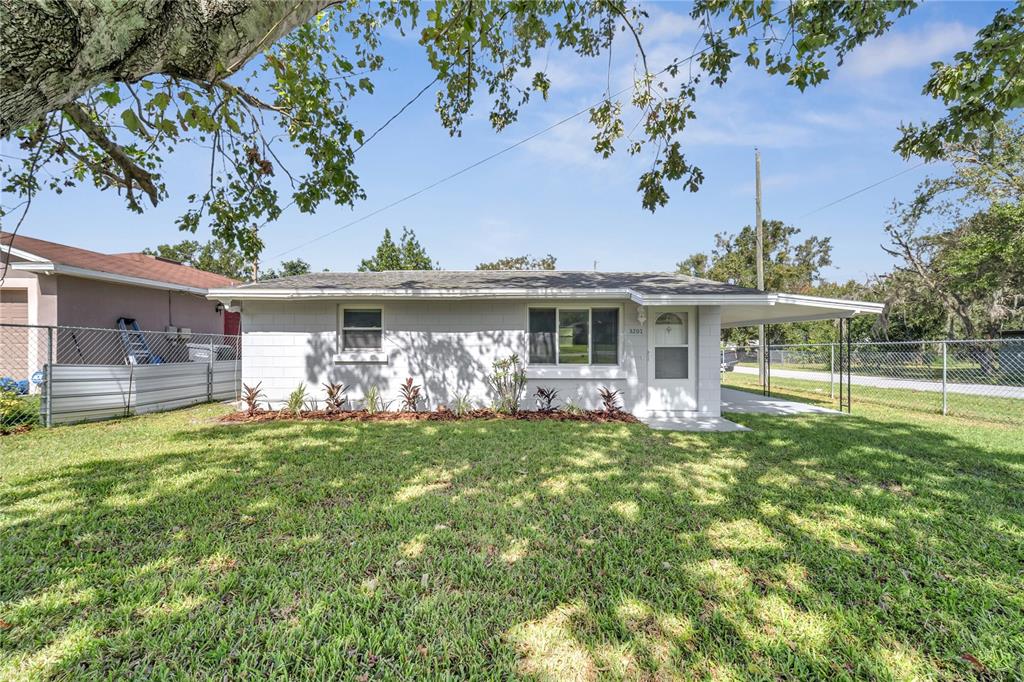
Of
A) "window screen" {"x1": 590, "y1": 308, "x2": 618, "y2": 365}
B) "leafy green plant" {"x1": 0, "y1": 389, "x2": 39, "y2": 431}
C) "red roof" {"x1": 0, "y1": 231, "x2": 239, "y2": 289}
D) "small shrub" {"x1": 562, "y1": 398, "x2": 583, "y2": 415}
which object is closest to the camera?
"leafy green plant" {"x1": 0, "y1": 389, "x2": 39, "y2": 431}

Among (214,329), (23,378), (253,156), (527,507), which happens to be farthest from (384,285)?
(214,329)

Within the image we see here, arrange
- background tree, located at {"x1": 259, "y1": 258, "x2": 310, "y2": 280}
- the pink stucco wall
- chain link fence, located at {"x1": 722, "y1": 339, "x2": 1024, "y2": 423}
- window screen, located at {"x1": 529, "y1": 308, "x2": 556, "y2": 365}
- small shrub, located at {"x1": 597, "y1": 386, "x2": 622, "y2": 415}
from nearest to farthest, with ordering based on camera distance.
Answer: small shrub, located at {"x1": 597, "y1": 386, "x2": 622, "y2": 415}
window screen, located at {"x1": 529, "y1": 308, "x2": 556, "y2": 365}
chain link fence, located at {"x1": 722, "y1": 339, "x2": 1024, "y2": 423}
the pink stucco wall
background tree, located at {"x1": 259, "y1": 258, "x2": 310, "y2": 280}

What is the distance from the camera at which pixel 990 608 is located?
2.40 metres

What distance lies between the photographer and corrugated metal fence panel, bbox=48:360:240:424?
7.09 metres

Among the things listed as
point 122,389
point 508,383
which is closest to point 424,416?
point 508,383

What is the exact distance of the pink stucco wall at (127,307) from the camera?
11.0 m

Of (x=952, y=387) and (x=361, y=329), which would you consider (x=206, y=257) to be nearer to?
(x=361, y=329)

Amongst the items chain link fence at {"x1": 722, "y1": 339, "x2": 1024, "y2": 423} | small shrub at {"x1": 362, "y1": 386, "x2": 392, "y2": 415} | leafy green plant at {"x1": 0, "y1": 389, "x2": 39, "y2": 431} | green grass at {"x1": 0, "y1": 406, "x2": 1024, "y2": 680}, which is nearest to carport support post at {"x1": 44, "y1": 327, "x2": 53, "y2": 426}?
leafy green plant at {"x1": 0, "y1": 389, "x2": 39, "y2": 431}

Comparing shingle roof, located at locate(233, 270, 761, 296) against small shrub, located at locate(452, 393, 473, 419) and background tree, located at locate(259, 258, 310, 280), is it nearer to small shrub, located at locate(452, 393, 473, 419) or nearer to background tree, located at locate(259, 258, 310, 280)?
small shrub, located at locate(452, 393, 473, 419)

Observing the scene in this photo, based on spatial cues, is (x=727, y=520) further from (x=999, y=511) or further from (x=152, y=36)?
(x=152, y=36)

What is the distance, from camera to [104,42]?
1.38 meters

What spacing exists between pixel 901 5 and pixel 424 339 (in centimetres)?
844

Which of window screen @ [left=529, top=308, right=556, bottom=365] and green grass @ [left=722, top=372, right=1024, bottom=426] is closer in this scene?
window screen @ [left=529, top=308, right=556, bottom=365]

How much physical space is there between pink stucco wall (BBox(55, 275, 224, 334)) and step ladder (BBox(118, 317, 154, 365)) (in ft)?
0.66
